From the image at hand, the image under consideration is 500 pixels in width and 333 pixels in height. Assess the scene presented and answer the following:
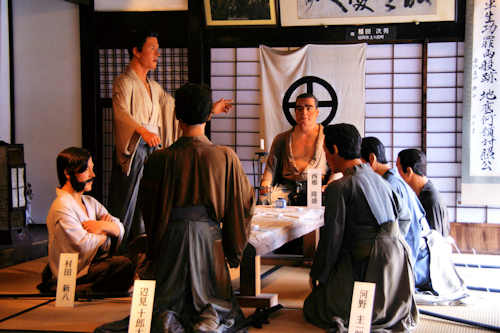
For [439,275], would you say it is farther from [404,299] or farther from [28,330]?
[28,330]

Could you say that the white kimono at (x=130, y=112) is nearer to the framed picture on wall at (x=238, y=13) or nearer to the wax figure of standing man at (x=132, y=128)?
A: the wax figure of standing man at (x=132, y=128)

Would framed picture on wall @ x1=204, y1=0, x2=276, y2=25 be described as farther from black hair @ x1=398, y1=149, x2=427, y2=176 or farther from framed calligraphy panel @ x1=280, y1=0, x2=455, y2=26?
black hair @ x1=398, y1=149, x2=427, y2=176

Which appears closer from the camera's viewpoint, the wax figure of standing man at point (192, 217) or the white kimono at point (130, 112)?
the wax figure of standing man at point (192, 217)

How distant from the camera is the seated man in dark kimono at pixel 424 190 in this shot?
15.5 ft

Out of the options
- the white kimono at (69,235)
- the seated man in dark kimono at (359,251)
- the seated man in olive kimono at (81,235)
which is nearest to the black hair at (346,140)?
the seated man in dark kimono at (359,251)

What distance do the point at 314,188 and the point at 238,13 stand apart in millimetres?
2892

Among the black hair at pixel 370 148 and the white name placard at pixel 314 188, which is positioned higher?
the black hair at pixel 370 148

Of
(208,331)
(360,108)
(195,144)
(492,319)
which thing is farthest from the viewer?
(360,108)

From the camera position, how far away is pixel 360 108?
22.1 feet

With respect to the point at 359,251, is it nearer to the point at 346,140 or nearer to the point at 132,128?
the point at 346,140

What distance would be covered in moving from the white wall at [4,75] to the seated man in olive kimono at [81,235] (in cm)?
366

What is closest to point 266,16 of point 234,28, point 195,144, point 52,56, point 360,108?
point 234,28

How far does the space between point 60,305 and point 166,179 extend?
4.40 feet

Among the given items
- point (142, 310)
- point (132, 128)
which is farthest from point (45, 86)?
point (142, 310)
